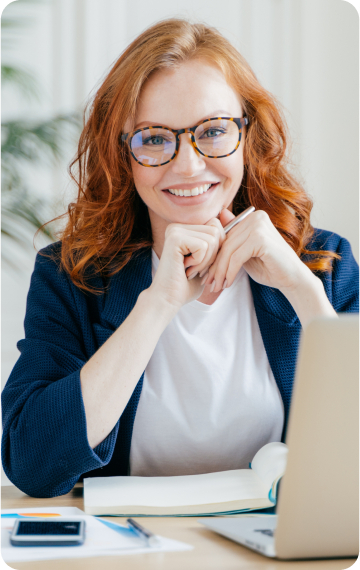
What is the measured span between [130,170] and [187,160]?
0.70ft

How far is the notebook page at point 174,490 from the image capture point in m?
0.87

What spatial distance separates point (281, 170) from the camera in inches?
59.6

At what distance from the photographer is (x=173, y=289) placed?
1.17 metres

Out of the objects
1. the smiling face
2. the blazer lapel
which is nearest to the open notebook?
the blazer lapel

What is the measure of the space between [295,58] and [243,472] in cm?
242

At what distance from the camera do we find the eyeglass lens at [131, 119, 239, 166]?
4.10ft

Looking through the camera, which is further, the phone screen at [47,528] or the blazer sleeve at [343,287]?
the blazer sleeve at [343,287]

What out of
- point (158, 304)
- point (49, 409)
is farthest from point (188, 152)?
point (49, 409)

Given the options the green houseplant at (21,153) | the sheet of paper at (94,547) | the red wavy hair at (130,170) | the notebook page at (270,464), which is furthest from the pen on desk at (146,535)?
the green houseplant at (21,153)

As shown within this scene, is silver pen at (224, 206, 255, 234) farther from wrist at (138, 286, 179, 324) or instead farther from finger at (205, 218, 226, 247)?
wrist at (138, 286, 179, 324)

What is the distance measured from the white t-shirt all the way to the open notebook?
0.19m

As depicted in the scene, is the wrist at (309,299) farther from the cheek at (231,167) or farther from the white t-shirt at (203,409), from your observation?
the cheek at (231,167)

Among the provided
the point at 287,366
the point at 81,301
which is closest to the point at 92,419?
the point at 81,301

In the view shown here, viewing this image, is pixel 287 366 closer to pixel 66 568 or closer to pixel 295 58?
pixel 66 568
